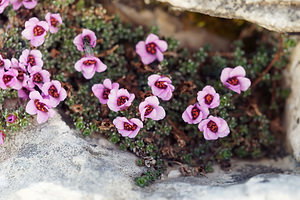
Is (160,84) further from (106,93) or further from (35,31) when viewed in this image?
(35,31)

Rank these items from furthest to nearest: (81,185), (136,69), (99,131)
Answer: (136,69), (99,131), (81,185)

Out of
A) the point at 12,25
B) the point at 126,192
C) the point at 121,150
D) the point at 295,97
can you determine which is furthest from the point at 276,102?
the point at 12,25

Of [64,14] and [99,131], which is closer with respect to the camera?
[99,131]

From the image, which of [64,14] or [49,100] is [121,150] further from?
[64,14]

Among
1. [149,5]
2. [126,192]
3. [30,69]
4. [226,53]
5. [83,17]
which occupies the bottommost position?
[126,192]

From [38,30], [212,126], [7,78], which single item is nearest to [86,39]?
[38,30]

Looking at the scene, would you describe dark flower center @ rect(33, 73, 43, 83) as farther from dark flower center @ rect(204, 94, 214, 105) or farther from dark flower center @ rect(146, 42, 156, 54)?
dark flower center @ rect(204, 94, 214, 105)
